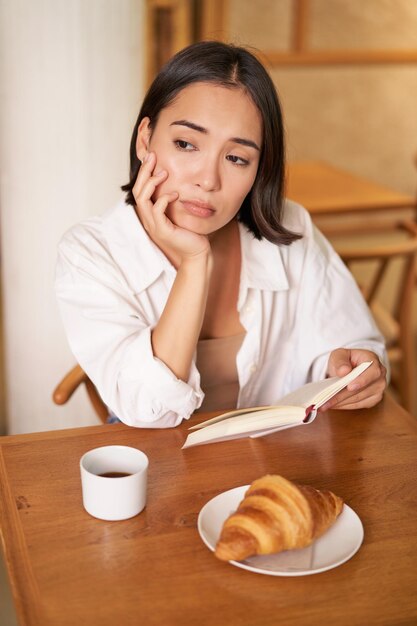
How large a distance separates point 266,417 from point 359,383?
0.28m

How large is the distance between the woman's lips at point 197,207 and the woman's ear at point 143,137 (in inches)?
6.2

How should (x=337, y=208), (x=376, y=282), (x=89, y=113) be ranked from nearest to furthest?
(x=89, y=113) → (x=376, y=282) → (x=337, y=208)

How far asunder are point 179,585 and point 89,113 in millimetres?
1491

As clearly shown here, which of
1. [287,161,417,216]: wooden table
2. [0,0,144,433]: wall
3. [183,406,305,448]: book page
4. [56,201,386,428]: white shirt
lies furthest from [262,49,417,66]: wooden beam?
[183,406,305,448]: book page

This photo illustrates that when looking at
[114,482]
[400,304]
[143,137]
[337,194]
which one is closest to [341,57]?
[337,194]

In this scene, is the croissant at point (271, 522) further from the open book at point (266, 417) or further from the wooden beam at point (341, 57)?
the wooden beam at point (341, 57)

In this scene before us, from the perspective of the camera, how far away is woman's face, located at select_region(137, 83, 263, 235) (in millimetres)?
1545

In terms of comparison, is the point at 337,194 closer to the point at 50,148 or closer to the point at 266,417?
the point at 50,148

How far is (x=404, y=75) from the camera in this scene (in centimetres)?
532

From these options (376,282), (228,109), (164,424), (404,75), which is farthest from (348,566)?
(404,75)

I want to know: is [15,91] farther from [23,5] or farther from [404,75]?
[404,75]

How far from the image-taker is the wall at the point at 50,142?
2.13m

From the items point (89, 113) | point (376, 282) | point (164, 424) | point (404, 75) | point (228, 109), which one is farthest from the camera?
point (404, 75)

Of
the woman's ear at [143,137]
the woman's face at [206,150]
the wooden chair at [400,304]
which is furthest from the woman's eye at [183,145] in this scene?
the wooden chair at [400,304]
